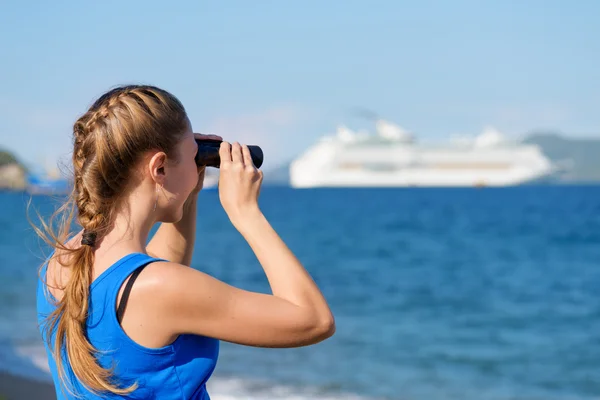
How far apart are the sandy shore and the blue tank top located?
3.00m

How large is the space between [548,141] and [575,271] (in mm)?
103489

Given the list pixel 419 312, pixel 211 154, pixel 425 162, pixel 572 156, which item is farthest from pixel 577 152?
pixel 211 154

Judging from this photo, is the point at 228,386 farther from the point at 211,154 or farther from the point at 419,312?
the point at 419,312

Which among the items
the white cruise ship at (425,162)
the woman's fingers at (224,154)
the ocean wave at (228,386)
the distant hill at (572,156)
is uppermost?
the distant hill at (572,156)

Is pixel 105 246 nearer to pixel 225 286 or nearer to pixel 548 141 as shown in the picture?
pixel 225 286

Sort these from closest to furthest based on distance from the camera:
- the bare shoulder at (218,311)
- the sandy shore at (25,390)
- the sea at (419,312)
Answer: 1. the bare shoulder at (218,311)
2. the sandy shore at (25,390)
3. the sea at (419,312)

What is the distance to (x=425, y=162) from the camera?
68.2m

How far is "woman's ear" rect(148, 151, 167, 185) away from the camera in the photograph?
1.22 m

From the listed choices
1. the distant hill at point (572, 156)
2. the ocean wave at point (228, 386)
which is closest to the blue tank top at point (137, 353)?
the ocean wave at point (228, 386)

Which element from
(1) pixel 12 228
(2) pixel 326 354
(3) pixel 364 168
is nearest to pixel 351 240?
(1) pixel 12 228

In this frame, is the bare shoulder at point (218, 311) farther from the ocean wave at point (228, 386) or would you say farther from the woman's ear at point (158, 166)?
the ocean wave at point (228, 386)

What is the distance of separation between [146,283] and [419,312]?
11.2m

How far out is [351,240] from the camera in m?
25.6

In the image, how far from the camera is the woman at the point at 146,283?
116cm
